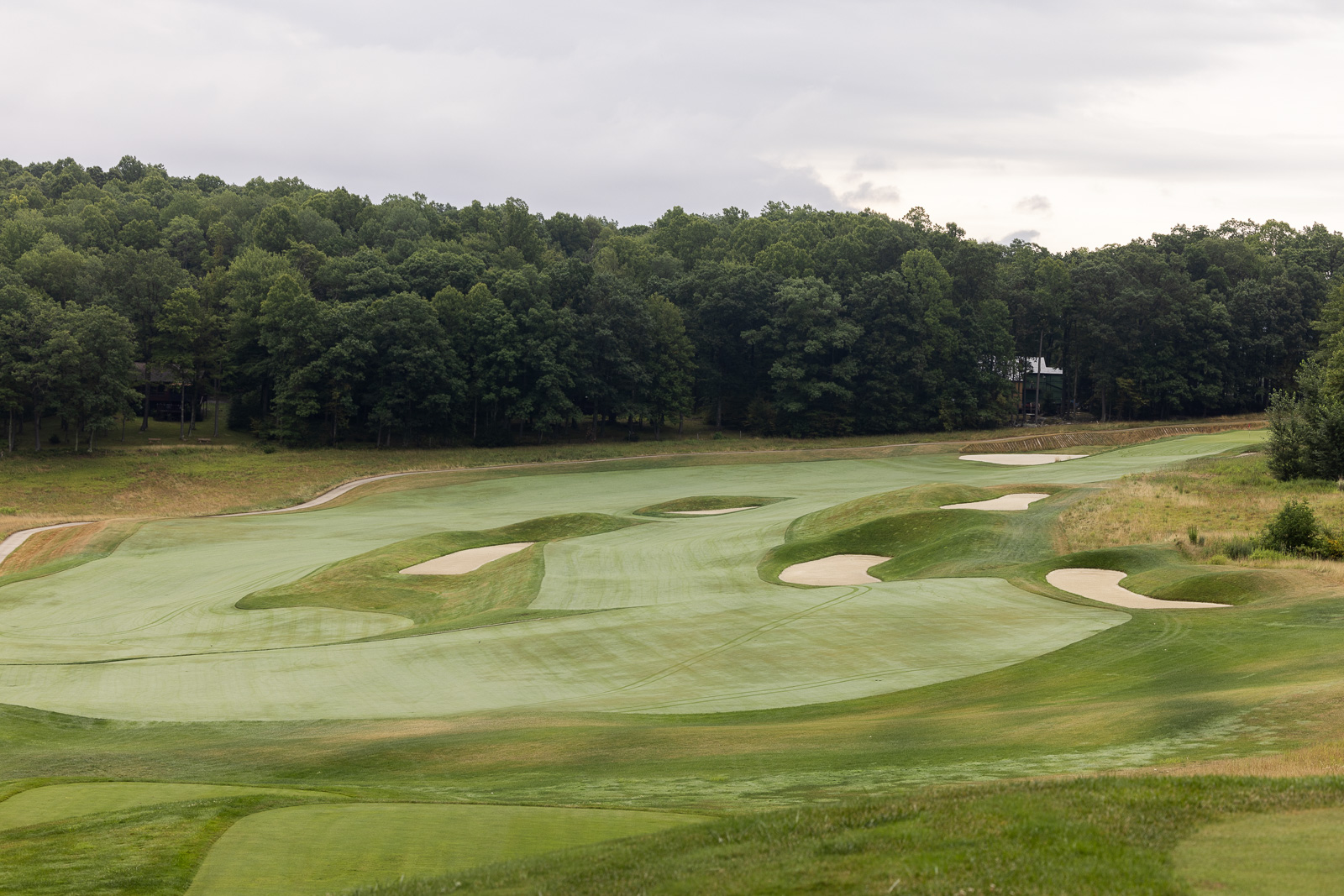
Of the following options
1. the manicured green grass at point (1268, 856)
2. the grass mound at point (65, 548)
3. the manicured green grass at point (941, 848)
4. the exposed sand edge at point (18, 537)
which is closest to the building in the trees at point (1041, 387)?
the grass mound at point (65, 548)

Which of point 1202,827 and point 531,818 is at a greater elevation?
point 1202,827

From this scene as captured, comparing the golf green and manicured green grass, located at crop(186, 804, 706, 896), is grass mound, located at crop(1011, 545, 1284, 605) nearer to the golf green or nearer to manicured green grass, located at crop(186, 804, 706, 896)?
the golf green

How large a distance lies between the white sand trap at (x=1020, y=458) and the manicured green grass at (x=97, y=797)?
5335 cm

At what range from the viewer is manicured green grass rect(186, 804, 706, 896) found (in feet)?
28.0

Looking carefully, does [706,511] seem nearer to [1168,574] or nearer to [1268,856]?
[1168,574]

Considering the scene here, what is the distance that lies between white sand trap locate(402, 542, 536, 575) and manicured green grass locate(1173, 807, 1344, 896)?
91.1 feet

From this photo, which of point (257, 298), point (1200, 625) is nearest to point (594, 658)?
point (1200, 625)

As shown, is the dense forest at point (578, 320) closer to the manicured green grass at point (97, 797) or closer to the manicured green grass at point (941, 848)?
the manicured green grass at point (97, 797)

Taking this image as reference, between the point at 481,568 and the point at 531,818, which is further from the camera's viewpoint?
the point at 481,568

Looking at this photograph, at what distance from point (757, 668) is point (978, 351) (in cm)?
7837

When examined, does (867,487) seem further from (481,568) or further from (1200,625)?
(1200,625)

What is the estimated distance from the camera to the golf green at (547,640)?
17.9 meters

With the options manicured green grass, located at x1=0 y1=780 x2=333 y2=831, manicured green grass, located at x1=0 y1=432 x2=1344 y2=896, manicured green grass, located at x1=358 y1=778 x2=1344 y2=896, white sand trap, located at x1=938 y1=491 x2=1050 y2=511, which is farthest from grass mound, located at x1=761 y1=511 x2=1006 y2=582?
manicured green grass, located at x1=358 y1=778 x2=1344 y2=896

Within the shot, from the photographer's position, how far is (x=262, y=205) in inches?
3986
